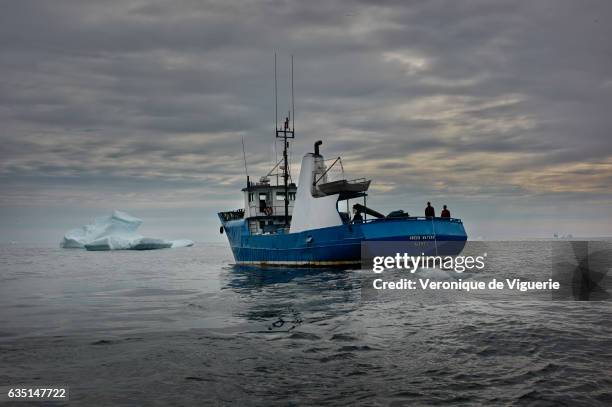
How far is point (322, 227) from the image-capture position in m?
33.9

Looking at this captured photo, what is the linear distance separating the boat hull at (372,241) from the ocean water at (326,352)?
1144 centimetres

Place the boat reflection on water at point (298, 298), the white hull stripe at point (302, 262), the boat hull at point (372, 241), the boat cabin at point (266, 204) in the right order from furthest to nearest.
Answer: the boat cabin at point (266, 204) → the white hull stripe at point (302, 262) → the boat hull at point (372, 241) → the boat reflection on water at point (298, 298)

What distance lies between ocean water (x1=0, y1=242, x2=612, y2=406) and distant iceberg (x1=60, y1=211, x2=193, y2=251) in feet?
308

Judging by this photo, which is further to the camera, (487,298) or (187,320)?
(487,298)

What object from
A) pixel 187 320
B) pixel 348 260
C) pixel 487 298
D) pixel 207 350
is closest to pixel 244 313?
pixel 187 320

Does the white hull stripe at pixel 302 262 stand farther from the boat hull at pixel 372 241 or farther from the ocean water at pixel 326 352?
the ocean water at pixel 326 352

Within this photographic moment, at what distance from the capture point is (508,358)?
9.59 metres

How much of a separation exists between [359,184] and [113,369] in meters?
27.6

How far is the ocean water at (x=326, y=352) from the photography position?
782 centimetres

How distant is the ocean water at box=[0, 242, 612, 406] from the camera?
782 centimetres

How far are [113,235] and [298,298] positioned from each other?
99053 millimetres

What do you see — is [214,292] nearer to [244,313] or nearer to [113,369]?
[244,313]

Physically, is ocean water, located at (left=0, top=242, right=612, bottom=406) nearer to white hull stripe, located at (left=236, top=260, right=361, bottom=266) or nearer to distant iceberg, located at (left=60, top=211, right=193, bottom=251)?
white hull stripe, located at (left=236, top=260, right=361, bottom=266)

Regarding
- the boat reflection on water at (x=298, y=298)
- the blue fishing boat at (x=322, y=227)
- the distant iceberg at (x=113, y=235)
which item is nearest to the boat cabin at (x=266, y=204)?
the blue fishing boat at (x=322, y=227)
